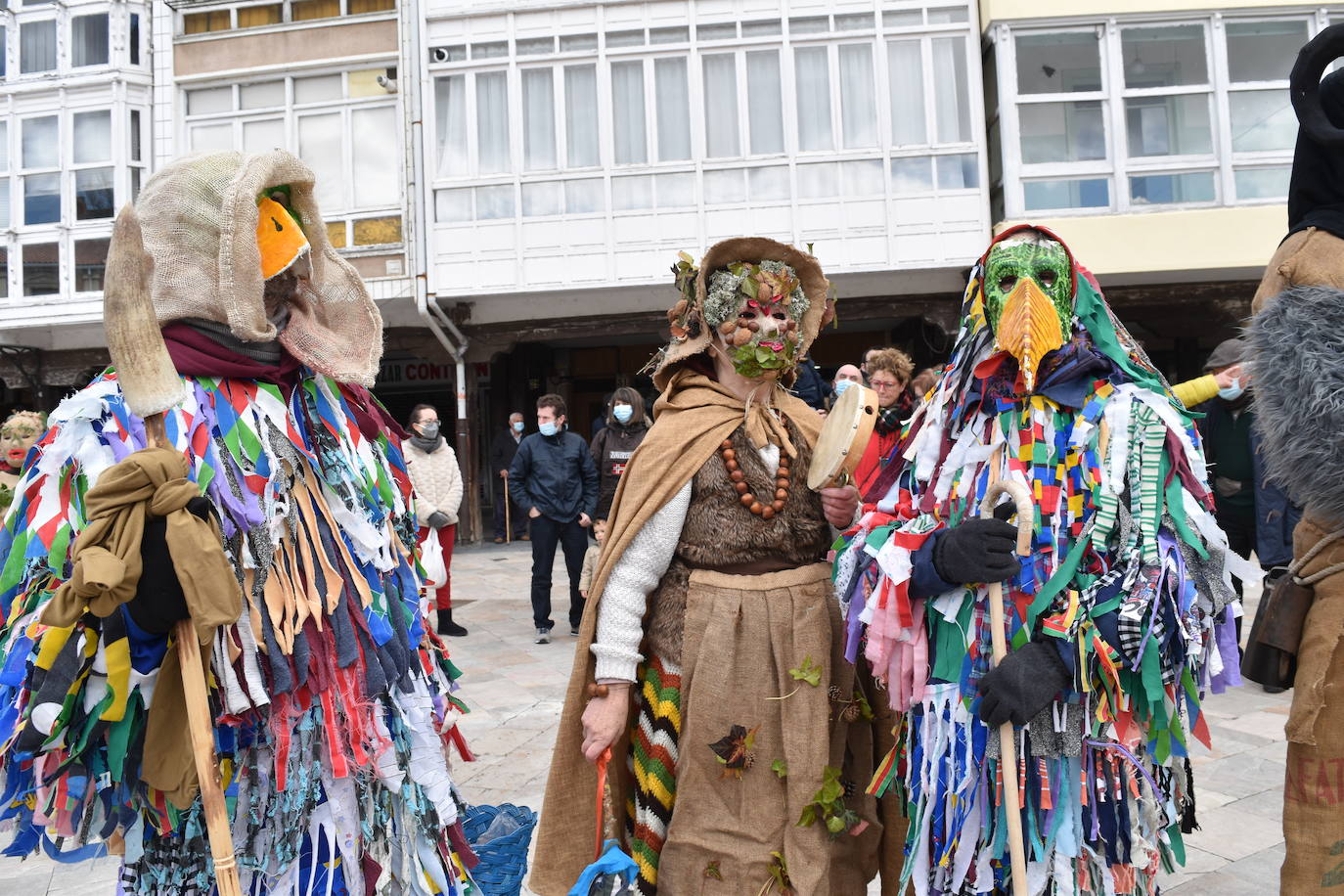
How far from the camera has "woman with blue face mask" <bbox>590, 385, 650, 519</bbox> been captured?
7.47m

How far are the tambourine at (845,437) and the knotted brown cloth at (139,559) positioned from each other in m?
1.41

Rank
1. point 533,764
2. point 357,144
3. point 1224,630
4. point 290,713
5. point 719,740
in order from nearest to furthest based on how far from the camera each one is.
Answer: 1. point 290,713
2. point 1224,630
3. point 719,740
4. point 533,764
5. point 357,144

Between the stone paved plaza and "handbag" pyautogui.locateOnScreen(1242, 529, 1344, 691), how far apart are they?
1.44 metres

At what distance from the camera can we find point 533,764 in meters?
4.56

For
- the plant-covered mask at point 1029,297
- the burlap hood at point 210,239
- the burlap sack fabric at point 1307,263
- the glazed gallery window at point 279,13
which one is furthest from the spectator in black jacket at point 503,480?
the burlap sack fabric at point 1307,263

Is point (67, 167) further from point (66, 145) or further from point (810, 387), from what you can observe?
point (810, 387)

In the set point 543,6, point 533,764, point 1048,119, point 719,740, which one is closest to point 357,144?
point 543,6

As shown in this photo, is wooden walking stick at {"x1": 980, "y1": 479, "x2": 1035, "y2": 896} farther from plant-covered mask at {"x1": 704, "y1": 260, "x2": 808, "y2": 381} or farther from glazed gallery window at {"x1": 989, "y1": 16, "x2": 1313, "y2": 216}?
glazed gallery window at {"x1": 989, "y1": 16, "x2": 1313, "y2": 216}

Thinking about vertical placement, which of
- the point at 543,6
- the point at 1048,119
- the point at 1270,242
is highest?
the point at 543,6

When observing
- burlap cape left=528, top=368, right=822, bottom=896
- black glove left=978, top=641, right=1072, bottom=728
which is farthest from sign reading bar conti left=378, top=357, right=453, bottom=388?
black glove left=978, top=641, right=1072, bottom=728

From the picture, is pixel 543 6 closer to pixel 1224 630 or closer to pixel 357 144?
pixel 357 144

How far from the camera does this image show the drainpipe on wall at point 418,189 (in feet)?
42.8

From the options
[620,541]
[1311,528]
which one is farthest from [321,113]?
[1311,528]

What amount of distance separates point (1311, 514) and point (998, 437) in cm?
67
